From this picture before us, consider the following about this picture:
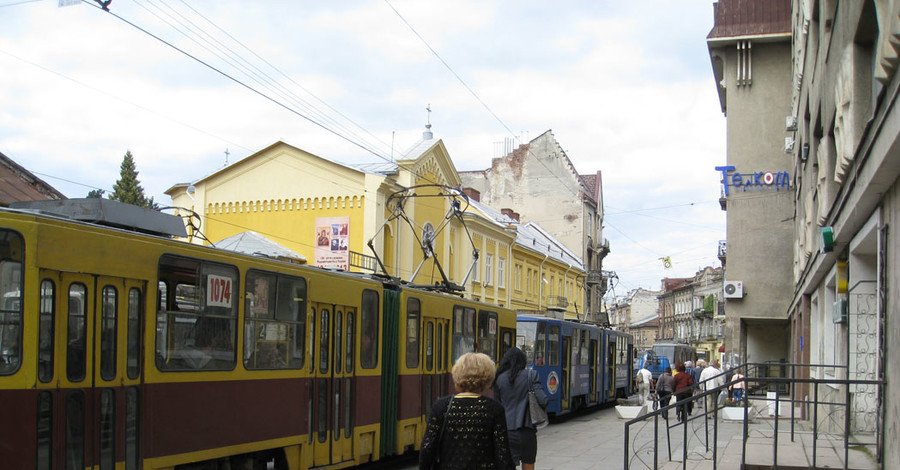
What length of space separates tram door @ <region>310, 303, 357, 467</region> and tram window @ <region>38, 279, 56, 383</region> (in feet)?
13.4

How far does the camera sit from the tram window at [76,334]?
698cm

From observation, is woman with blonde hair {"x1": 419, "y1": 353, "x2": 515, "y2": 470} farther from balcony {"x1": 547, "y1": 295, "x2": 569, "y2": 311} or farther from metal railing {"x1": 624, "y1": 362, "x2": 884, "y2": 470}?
balcony {"x1": 547, "y1": 295, "x2": 569, "y2": 311}

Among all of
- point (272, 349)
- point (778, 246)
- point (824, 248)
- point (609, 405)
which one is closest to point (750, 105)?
point (778, 246)

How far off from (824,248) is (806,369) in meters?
7.32

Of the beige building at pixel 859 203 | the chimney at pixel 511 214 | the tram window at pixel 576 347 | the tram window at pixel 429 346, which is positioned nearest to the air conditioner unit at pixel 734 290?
the tram window at pixel 576 347

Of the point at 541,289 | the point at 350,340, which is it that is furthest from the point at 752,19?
the point at 350,340

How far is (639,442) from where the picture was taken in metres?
11.8

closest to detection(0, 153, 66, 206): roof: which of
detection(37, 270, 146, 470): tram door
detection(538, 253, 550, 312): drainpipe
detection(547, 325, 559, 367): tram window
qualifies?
detection(37, 270, 146, 470): tram door

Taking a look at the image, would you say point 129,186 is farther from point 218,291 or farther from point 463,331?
point 218,291

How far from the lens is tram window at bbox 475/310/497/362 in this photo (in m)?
17.0

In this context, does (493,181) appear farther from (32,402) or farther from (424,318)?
(32,402)

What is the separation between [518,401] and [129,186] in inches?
2593

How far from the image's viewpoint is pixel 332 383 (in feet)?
37.0

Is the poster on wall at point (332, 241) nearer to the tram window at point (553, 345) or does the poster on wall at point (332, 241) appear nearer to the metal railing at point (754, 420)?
the tram window at point (553, 345)
